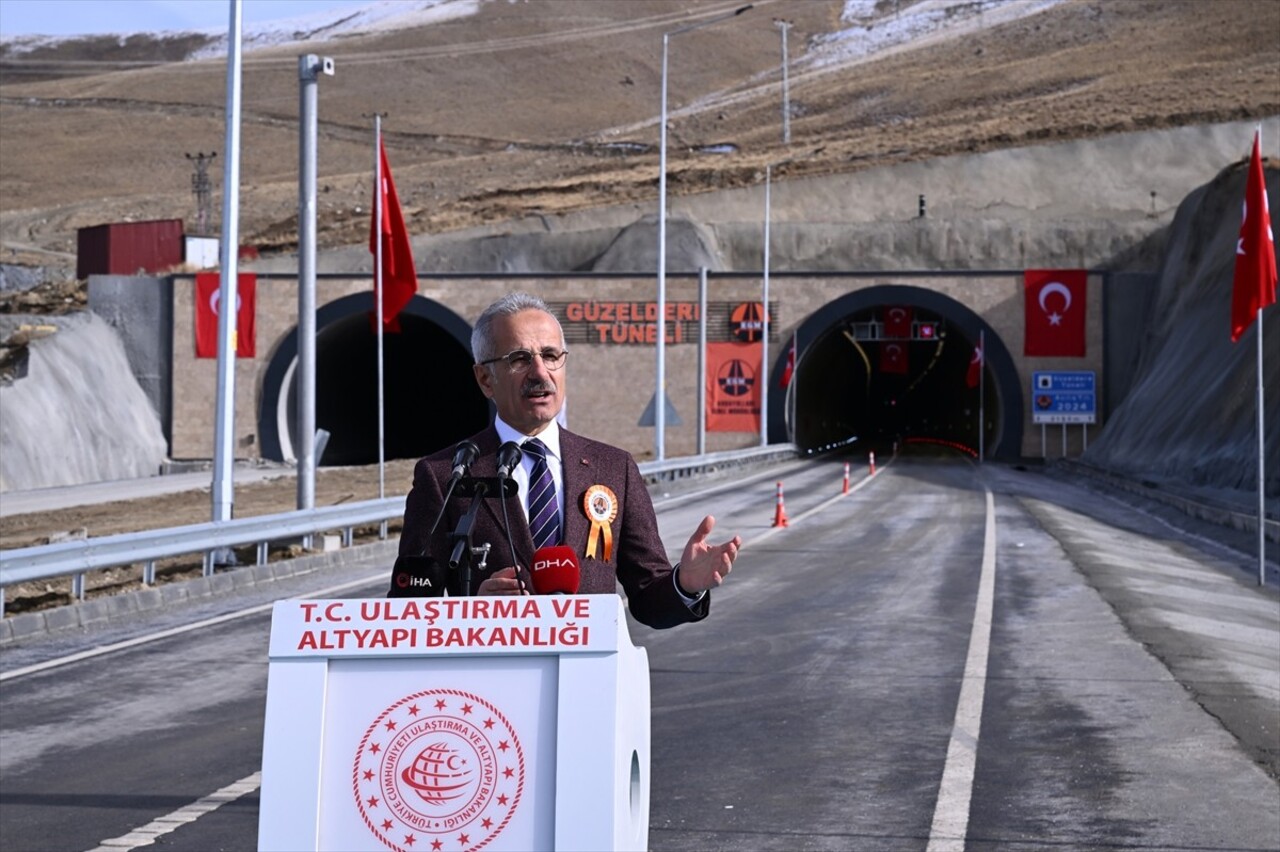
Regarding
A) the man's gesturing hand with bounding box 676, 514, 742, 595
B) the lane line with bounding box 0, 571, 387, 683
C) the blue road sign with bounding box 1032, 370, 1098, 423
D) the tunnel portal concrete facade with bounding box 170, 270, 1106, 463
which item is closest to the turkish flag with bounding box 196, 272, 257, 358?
the tunnel portal concrete facade with bounding box 170, 270, 1106, 463

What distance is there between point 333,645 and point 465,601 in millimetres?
280

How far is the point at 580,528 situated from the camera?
14.9 ft

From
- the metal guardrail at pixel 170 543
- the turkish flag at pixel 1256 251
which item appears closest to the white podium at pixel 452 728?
the metal guardrail at pixel 170 543

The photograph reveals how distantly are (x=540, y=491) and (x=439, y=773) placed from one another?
1.01 m

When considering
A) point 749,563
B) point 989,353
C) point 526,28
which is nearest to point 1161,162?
point 989,353

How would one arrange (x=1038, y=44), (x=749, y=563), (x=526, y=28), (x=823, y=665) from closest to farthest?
1. (x=823, y=665)
2. (x=749, y=563)
3. (x=1038, y=44)
4. (x=526, y=28)

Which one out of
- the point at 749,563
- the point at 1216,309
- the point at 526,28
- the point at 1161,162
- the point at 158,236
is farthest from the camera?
the point at 526,28

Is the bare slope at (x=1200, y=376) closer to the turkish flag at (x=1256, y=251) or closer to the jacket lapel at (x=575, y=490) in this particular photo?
the turkish flag at (x=1256, y=251)

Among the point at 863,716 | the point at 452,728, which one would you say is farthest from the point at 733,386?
the point at 452,728

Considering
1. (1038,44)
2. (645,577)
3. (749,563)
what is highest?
(1038,44)

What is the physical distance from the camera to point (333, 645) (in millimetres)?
3752

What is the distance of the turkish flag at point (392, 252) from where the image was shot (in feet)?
97.4

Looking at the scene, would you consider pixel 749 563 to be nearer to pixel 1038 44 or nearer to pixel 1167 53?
pixel 1167 53

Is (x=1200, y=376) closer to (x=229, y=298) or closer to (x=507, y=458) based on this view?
(x=229, y=298)
